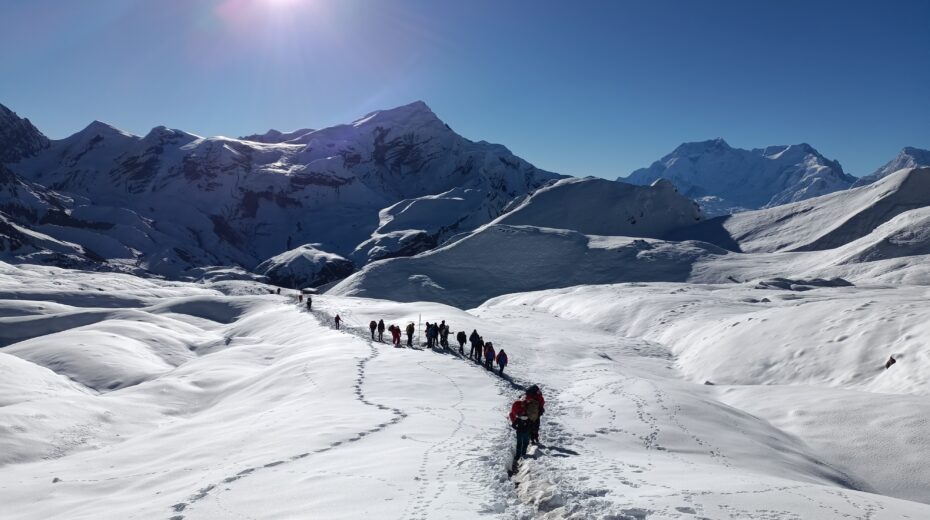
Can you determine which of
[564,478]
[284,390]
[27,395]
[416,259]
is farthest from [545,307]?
[564,478]

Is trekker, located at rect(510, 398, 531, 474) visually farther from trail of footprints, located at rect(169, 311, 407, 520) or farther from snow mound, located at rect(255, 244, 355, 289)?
snow mound, located at rect(255, 244, 355, 289)

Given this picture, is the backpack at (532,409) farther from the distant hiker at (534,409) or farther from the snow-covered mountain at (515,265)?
the snow-covered mountain at (515,265)

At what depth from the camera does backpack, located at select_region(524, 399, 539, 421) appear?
12.5 metres

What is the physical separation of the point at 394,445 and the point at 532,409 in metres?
3.45

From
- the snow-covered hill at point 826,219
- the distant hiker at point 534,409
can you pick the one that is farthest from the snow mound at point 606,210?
the distant hiker at point 534,409

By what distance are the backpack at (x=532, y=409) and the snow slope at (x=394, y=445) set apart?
0.86m

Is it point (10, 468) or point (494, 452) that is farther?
point (10, 468)

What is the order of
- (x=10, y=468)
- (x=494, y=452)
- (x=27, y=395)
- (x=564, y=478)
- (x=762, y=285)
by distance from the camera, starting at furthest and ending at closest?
(x=762, y=285), (x=27, y=395), (x=10, y=468), (x=494, y=452), (x=564, y=478)

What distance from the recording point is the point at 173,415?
2328 cm

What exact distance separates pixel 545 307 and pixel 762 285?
2531cm

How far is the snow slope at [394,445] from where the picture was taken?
9.19m

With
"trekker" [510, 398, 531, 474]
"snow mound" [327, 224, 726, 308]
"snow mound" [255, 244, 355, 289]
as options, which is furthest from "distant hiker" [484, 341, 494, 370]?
"snow mound" [255, 244, 355, 289]

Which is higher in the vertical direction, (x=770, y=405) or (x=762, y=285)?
(x=762, y=285)

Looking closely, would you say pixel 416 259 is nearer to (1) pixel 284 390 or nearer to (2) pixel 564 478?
(1) pixel 284 390
